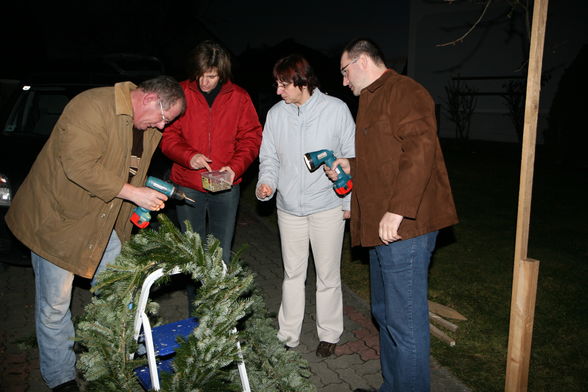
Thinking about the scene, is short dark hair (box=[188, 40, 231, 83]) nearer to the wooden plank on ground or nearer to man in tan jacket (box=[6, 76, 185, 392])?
man in tan jacket (box=[6, 76, 185, 392])

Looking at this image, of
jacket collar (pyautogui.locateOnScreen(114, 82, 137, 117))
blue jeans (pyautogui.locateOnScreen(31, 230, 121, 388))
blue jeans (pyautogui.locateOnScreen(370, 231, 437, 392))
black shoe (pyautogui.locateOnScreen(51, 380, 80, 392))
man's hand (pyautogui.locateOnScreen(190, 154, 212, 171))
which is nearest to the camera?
blue jeans (pyautogui.locateOnScreen(370, 231, 437, 392))

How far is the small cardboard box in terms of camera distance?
373cm

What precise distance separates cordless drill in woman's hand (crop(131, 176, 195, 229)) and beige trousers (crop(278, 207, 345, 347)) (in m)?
0.86

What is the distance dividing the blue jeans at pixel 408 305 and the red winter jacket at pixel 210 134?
1.63 metres

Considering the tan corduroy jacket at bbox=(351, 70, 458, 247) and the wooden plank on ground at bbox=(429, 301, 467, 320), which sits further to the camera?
the wooden plank on ground at bbox=(429, 301, 467, 320)

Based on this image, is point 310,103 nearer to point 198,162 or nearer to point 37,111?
point 198,162

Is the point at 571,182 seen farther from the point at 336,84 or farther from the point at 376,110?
the point at 336,84

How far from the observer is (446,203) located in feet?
9.48

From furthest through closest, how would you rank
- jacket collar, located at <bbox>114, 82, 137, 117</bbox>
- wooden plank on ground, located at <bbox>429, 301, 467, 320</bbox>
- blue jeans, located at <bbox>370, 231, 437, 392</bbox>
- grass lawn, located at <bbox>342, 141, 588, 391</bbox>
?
wooden plank on ground, located at <bbox>429, 301, 467, 320</bbox>
grass lawn, located at <bbox>342, 141, 588, 391</bbox>
jacket collar, located at <bbox>114, 82, 137, 117</bbox>
blue jeans, located at <bbox>370, 231, 437, 392</bbox>

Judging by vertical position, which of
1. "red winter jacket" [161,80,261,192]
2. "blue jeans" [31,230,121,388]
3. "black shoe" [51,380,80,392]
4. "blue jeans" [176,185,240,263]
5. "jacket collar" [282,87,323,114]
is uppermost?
"jacket collar" [282,87,323,114]

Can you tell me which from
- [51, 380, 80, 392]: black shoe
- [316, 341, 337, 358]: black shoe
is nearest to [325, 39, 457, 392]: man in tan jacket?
[316, 341, 337, 358]: black shoe

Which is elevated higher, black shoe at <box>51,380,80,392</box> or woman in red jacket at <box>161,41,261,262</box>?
woman in red jacket at <box>161,41,261,262</box>

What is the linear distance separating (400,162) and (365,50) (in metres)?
0.75

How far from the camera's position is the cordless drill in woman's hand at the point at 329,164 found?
3451mm
